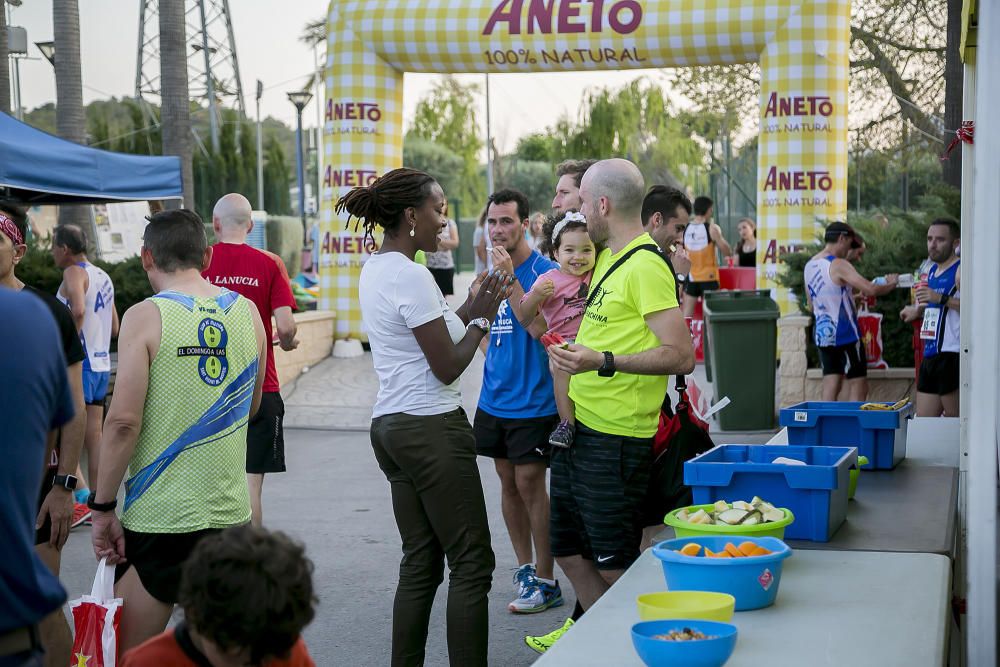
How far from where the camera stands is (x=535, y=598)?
220 inches

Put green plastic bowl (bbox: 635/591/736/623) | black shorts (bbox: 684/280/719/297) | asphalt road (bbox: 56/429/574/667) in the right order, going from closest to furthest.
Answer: green plastic bowl (bbox: 635/591/736/623), asphalt road (bbox: 56/429/574/667), black shorts (bbox: 684/280/719/297)

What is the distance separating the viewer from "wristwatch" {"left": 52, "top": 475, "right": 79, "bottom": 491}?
3920 mm

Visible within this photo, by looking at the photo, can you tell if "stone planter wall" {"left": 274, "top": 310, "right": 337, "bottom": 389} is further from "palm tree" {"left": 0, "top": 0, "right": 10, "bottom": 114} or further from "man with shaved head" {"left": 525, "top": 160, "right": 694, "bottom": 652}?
"man with shaved head" {"left": 525, "top": 160, "right": 694, "bottom": 652}

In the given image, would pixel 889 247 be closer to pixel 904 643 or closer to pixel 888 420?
pixel 888 420

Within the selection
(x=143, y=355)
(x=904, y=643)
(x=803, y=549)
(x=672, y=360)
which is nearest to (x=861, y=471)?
(x=672, y=360)

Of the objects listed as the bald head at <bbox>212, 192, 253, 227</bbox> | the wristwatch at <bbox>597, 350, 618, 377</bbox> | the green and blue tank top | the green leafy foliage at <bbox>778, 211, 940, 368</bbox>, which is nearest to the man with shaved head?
the wristwatch at <bbox>597, 350, 618, 377</bbox>

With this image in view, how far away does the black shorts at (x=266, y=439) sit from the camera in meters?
6.02

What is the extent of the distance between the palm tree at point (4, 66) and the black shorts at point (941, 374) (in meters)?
11.5

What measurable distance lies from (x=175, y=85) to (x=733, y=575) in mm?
17115

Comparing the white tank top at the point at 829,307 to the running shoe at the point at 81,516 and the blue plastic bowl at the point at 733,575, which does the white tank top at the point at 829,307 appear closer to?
the running shoe at the point at 81,516

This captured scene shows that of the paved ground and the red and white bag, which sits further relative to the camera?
the paved ground

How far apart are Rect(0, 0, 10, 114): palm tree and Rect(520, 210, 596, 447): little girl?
11.5m

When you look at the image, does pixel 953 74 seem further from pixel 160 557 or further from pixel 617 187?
pixel 160 557

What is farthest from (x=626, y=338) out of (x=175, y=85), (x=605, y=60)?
(x=175, y=85)
